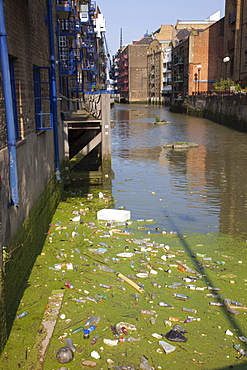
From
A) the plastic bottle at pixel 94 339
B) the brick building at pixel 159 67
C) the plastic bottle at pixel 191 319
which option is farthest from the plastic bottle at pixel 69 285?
the brick building at pixel 159 67

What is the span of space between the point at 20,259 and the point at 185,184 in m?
9.05

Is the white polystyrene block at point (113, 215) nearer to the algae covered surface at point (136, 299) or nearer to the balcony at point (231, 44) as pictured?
the algae covered surface at point (136, 299)

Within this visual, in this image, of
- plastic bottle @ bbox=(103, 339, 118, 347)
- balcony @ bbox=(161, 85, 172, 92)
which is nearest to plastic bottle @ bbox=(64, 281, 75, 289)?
plastic bottle @ bbox=(103, 339, 118, 347)

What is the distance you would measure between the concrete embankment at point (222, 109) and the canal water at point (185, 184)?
7895 millimetres

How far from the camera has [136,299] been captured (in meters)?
6.19

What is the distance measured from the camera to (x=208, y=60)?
62281mm

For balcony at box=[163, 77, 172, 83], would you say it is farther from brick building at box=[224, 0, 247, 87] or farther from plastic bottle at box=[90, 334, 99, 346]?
plastic bottle at box=[90, 334, 99, 346]

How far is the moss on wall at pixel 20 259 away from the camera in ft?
16.6

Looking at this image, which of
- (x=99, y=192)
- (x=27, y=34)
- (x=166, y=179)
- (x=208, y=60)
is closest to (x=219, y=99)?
(x=208, y=60)

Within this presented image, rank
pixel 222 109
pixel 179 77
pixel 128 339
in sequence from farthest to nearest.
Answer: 1. pixel 179 77
2. pixel 222 109
3. pixel 128 339

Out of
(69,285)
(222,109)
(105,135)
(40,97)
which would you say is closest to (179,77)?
(222,109)

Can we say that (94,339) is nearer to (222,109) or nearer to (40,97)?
(40,97)

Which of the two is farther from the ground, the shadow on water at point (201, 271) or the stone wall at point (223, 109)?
the stone wall at point (223, 109)

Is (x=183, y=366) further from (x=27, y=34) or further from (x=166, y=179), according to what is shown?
(x=166, y=179)
